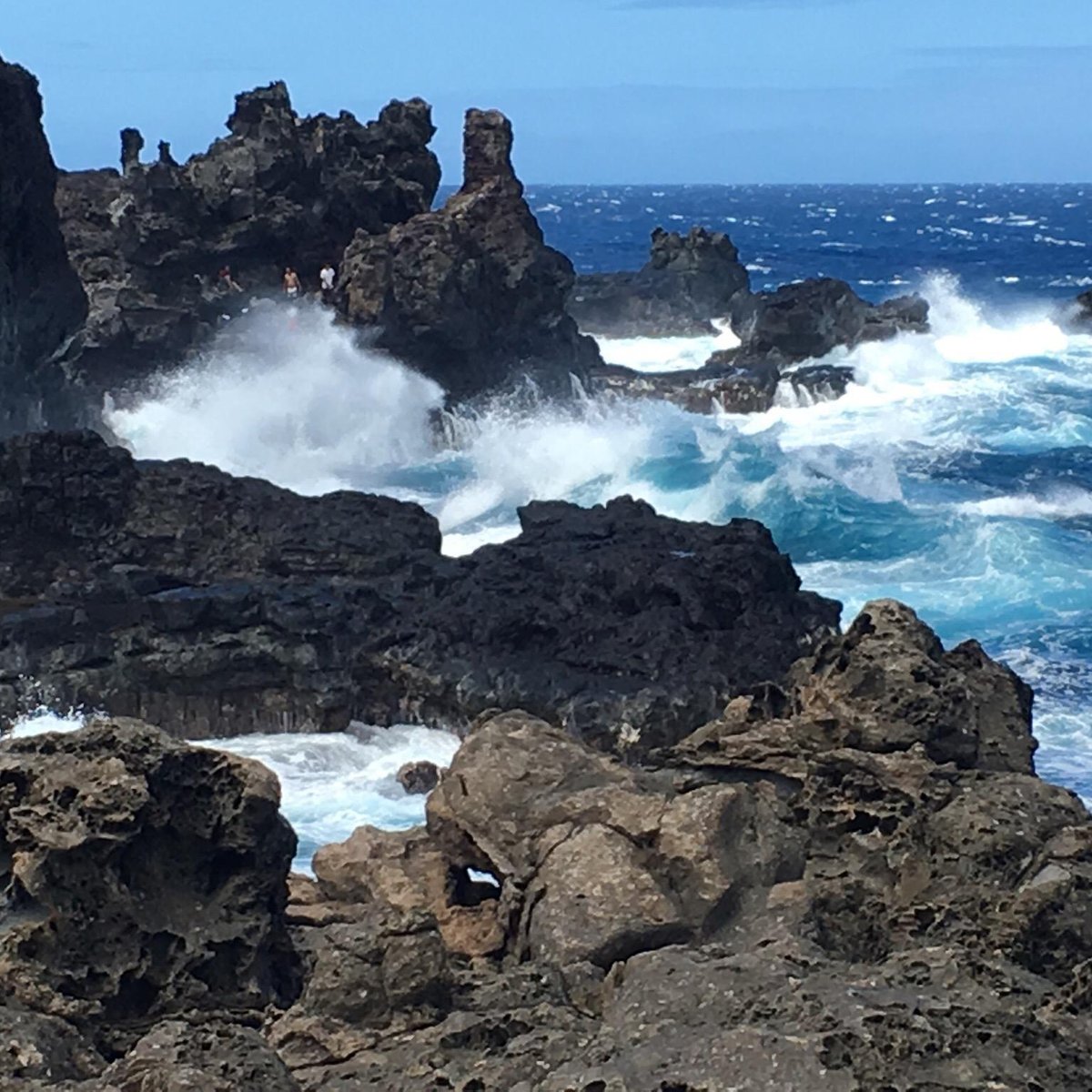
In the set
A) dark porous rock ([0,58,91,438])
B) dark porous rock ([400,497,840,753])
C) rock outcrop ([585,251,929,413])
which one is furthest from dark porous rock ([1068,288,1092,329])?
dark porous rock ([400,497,840,753])

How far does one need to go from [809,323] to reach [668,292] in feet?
34.5

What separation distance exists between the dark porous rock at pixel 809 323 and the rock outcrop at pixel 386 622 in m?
26.0

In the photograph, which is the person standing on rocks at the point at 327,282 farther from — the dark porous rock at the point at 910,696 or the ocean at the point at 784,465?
the dark porous rock at the point at 910,696

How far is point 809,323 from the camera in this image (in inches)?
1698

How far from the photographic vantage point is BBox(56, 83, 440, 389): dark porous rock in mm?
34906

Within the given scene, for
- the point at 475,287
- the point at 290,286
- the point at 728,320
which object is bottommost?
the point at 728,320

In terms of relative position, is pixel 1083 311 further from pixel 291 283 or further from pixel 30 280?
pixel 30 280

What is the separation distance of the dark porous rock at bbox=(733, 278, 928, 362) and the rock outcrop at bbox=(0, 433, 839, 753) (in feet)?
85.2

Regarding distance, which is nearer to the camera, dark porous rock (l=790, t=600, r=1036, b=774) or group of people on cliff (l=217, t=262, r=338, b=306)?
dark porous rock (l=790, t=600, r=1036, b=774)

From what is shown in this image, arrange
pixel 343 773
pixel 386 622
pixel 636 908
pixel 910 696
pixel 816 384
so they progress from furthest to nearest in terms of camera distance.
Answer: pixel 816 384, pixel 386 622, pixel 343 773, pixel 910 696, pixel 636 908

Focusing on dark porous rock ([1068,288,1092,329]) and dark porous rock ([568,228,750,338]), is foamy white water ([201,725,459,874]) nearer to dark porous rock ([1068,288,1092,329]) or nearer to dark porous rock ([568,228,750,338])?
dark porous rock ([568,228,750,338])

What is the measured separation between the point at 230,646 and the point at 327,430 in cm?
1718

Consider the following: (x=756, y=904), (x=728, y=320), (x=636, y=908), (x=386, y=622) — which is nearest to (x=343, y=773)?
(x=386, y=622)

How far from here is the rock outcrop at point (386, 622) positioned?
15.0 m
